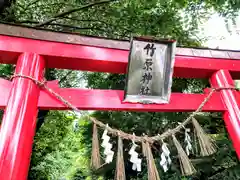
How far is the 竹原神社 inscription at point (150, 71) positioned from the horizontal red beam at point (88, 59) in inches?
6.8

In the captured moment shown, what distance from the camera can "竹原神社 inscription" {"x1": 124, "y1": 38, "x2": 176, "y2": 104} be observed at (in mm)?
1989

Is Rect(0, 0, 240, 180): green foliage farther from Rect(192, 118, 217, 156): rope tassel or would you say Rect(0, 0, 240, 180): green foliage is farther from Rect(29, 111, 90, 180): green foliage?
Rect(192, 118, 217, 156): rope tassel

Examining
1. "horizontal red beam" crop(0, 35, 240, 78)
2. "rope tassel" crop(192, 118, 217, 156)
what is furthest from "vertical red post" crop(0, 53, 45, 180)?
"rope tassel" crop(192, 118, 217, 156)

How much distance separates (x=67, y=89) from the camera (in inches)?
73.7

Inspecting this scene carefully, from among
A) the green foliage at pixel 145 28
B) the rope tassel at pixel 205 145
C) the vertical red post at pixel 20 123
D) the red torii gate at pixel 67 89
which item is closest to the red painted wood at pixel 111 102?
the red torii gate at pixel 67 89

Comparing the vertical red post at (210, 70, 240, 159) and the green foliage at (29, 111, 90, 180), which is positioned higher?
the green foliage at (29, 111, 90, 180)

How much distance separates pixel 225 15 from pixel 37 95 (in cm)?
316

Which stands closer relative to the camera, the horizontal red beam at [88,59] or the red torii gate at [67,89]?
the red torii gate at [67,89]

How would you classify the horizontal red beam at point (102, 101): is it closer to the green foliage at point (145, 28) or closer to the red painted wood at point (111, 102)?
the red painted wood at point (111, 102)

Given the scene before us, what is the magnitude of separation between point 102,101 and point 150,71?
48 centimetres

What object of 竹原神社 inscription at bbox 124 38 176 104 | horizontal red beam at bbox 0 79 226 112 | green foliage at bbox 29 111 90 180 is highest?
green foliage at bbox 29 111 90 180

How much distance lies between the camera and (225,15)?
3717mm

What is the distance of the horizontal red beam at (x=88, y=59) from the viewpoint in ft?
6.00

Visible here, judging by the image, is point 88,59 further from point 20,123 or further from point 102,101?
point 20,123
